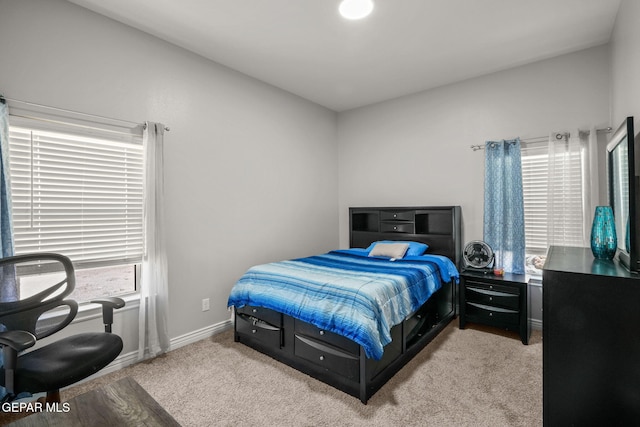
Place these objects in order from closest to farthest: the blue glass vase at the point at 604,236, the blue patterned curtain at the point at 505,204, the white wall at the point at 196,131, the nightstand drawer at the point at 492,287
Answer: the blue glass vase at the point at 604,236 < the white wall at the point at 196,131 < the nightstand drawer at the point at 492,287 < the blue patterned curtain at the point at 505,204

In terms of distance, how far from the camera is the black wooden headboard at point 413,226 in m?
3.66

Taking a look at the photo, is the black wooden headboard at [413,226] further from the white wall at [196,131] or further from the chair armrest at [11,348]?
the chair armrest at [11,348]

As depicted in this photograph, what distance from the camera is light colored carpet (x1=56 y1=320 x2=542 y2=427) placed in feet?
6.21

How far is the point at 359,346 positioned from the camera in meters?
2.08

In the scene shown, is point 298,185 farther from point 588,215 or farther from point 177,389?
point 588,215

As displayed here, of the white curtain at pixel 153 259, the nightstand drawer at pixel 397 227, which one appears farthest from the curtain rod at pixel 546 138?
the white curtain at pixel 153 259

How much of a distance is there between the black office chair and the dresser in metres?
2.33

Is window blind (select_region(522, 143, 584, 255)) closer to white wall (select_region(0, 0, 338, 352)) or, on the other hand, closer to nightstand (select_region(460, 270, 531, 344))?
nightstand (select_region(460, 270, 531, 344))

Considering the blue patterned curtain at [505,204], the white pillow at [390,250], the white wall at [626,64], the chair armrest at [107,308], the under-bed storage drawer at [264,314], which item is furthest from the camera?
the white pillow at [390,250]

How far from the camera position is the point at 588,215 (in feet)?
9.36

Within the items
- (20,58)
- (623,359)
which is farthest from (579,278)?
(20,58)

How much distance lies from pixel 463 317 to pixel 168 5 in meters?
3.90

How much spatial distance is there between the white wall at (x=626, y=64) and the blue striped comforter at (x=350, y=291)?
5.92ft

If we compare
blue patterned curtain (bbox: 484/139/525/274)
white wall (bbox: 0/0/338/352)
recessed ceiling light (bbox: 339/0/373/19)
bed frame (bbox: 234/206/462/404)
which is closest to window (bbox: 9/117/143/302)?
white wall (bbox: 0/0/338/352)
